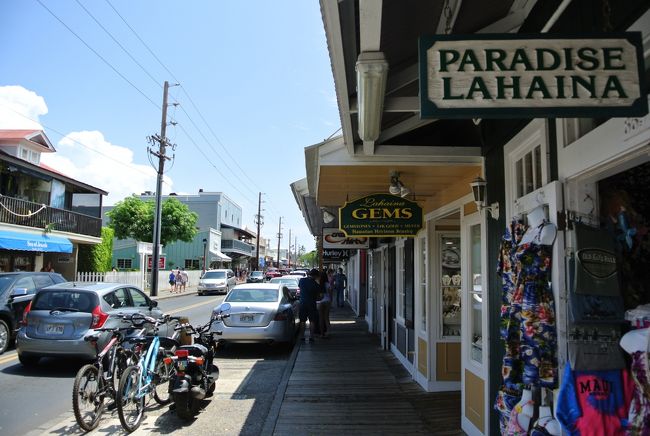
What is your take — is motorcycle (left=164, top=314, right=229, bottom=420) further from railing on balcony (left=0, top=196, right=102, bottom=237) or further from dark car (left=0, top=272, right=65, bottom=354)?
railing on balcony (left=0, top=196, right=102, bottom=237)

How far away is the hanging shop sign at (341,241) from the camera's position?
13.5 m

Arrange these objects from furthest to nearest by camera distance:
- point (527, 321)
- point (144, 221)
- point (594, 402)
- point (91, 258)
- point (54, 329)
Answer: point (144, 221), point (91, 258), point (54, 329), point (527, 321), point (594, 402)

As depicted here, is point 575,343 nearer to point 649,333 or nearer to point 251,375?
point 649,333

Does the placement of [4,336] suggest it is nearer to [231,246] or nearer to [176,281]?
[176,281]

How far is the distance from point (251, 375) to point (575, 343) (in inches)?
258

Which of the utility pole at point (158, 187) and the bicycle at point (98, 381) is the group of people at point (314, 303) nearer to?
the bicycle at point (98, 381)

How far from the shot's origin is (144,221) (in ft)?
130

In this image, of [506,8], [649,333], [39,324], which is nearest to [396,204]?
[506,8]

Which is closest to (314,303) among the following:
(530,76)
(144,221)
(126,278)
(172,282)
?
(530,76)

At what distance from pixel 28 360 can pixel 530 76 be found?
931 centimetres

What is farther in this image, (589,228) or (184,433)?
(184,433)

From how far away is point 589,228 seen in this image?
2.96 meters

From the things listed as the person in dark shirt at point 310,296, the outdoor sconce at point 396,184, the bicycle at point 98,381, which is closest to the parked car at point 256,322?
the person in dark shirt at point 310,296

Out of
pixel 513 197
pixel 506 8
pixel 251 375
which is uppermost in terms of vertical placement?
pixel 506 8
